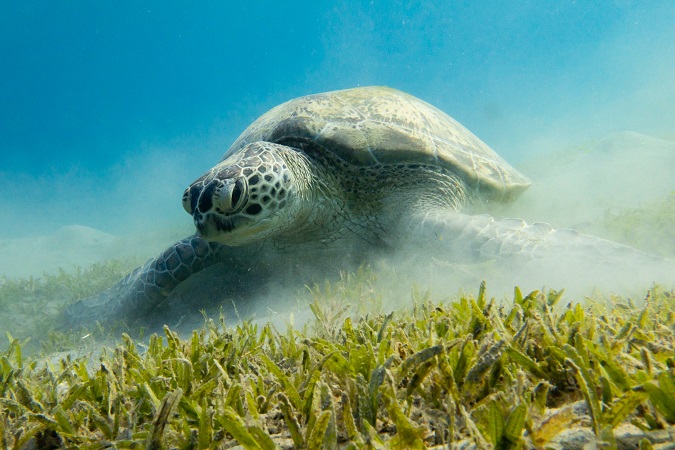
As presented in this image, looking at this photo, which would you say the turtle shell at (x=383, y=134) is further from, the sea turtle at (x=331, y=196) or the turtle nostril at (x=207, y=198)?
the turtle nostril at (x=207, y=198)

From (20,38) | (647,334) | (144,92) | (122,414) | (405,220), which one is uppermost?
(20,38)

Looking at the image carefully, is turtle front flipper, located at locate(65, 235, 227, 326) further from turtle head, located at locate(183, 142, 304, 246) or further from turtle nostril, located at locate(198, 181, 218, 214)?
turtle nostril, located at locate(198, 181, 218, 214)

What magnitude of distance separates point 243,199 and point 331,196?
1033mm

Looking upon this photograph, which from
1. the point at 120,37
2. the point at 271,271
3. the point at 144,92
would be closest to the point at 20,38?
the point at 120,37

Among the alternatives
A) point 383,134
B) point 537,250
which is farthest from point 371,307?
point 383,134

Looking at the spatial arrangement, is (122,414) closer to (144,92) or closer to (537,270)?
(537,270)

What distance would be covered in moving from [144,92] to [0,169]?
1494 inches

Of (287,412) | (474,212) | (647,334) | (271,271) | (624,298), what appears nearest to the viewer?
(287,412)

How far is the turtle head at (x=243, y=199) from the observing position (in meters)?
2.66

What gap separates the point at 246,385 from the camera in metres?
0.85

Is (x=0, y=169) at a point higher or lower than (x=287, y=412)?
higher

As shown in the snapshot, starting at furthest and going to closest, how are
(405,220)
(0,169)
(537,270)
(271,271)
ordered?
(0,169)
(271,271)
(405,220)
(537,270)

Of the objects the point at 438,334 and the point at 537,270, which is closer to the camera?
the point at 438,334

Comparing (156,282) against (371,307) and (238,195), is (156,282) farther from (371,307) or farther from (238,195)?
(371,307)
